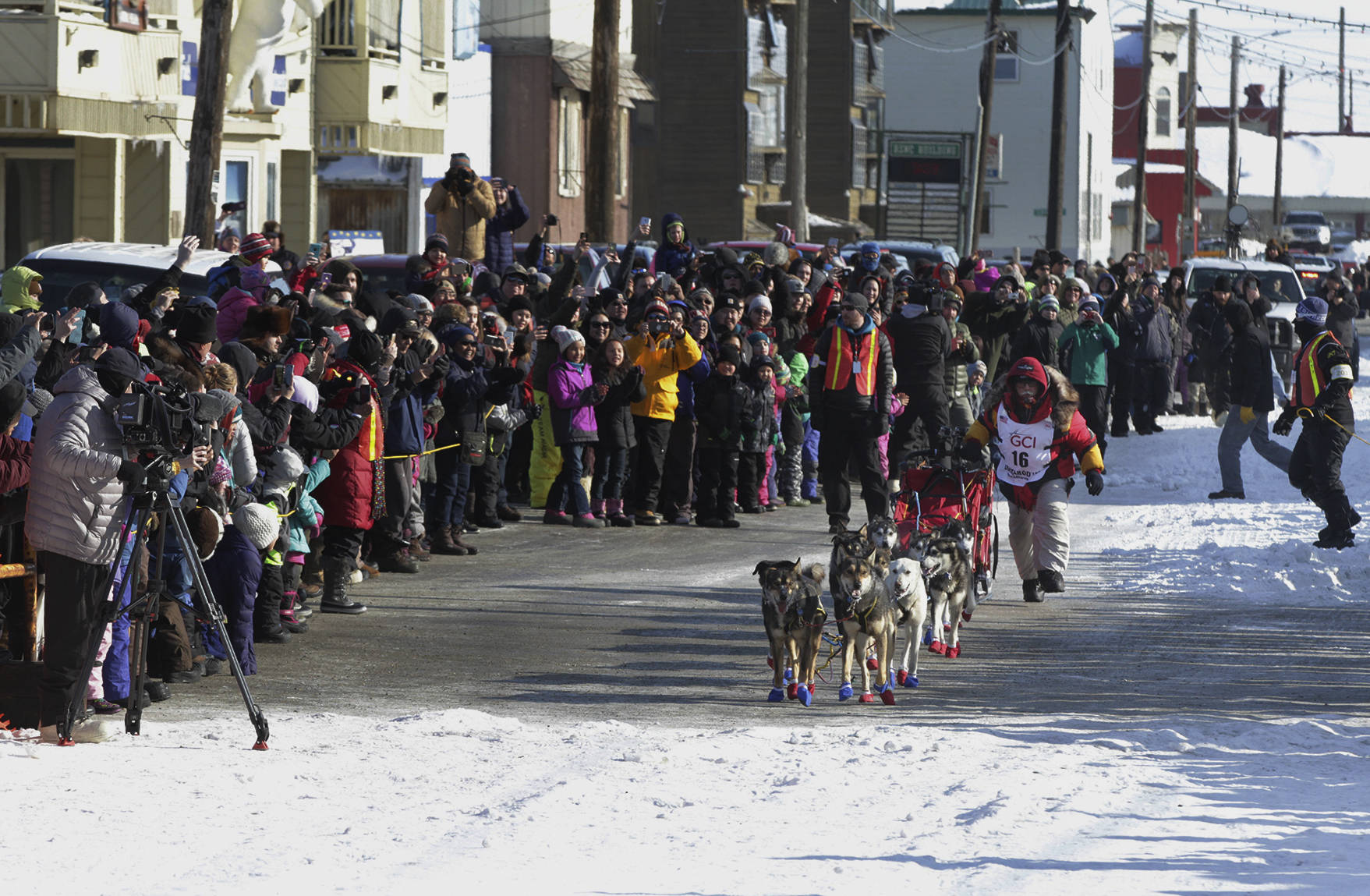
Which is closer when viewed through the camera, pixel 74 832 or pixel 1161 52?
pixel 74 832

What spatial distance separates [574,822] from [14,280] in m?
6.62

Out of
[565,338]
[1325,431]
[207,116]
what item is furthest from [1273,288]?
[565,338]

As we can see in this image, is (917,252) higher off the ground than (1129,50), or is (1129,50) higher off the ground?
(1129,50)

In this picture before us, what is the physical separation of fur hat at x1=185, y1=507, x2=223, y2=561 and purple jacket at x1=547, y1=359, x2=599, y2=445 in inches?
254

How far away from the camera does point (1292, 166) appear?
109688mm

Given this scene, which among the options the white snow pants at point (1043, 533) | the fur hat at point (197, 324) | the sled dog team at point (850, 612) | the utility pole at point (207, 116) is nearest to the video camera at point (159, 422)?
the fur hat at point (197, 324)

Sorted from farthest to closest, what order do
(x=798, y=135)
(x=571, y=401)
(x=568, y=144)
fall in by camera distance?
(x=568, y=144) < (x=798, y=135) < (x=571, y=401)

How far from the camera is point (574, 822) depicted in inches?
303

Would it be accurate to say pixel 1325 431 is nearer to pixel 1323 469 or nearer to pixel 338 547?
pixel 1323 469

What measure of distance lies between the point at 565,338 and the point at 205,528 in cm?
674

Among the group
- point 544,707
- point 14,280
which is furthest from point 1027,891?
point 14,280

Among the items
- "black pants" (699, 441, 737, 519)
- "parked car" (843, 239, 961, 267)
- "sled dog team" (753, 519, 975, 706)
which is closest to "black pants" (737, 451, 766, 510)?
"black pants" (699, 441, 737, 519)

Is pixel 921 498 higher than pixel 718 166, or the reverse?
pixel 718 166

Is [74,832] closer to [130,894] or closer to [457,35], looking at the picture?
[130,894]
